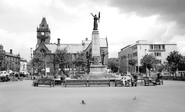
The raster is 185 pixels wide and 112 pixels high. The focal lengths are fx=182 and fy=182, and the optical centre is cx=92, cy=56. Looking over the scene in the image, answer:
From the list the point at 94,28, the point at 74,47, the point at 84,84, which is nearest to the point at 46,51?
the point at 74,47

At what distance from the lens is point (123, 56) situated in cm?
10875

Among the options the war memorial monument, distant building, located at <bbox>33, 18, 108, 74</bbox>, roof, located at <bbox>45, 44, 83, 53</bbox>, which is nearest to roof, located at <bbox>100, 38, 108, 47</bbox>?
distant building, located at <bbox>33, 18, 108, 74</bbox>

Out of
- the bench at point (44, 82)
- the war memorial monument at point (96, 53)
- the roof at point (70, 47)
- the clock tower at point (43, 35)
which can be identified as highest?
the clock tower at point (43, 35)

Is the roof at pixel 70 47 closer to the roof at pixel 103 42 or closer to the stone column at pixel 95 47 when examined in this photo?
the roof at pixel 103 42

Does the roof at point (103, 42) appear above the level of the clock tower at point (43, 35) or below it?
below

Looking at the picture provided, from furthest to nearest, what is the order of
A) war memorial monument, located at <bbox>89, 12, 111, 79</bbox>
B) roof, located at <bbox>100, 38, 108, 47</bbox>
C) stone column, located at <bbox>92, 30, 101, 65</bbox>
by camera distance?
roof, located at <bbox>100, 38, 108, 47</bbox>, stone column, located at <bbox>92, 30, 101, 65</bbox>, war memorial monument, located at <bbox>89, 12, 111, 79</bbox>

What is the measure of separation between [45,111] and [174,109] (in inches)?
269

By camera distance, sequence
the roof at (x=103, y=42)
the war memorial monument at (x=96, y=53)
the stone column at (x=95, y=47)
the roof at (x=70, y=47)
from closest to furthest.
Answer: the war memorial monument at (x=96, y=53), the stone column at (x=95, y=47), the roof at (x=103, y=42), the roof at (x=70, y=47)

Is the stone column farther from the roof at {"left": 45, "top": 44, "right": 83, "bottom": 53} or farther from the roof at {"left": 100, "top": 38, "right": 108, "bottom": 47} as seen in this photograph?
the roof at {"left": 45, "top": 44, "right": 83, "bottom": 53}

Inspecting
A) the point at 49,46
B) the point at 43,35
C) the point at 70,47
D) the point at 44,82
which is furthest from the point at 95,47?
the point at 43,35

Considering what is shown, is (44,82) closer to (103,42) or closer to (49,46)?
(103,42)

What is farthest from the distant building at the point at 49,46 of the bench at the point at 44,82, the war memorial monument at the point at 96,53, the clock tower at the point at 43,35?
the bench at the point at 44,82

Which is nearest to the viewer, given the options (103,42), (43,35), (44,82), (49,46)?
(44,82)

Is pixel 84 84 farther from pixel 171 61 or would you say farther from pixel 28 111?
pixel 171 61
